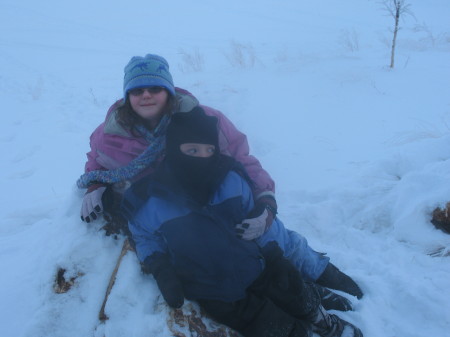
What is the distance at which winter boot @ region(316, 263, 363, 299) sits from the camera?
2.44 metres

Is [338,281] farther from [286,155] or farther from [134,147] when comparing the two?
[286,155]

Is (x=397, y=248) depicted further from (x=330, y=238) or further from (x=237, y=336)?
(x=237, y=336)

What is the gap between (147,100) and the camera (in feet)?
7.74

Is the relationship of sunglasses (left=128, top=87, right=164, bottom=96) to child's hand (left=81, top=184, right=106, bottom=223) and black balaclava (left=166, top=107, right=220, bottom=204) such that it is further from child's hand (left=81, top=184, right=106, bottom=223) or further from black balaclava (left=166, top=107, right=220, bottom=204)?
child's hand (left=81, top=184, right=106, bottom=223)

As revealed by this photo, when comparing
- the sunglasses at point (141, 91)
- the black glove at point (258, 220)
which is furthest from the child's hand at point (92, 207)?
the black glove at point (258, 220)

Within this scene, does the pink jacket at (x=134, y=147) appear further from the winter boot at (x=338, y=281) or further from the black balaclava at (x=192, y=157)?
the winter boot at (x=338, y=281)

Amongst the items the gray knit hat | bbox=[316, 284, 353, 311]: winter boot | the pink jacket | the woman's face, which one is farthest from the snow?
the gray knit hat

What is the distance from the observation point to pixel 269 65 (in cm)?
711

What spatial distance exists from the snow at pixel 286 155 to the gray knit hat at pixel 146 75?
94cm

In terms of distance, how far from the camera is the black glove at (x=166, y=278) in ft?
6.20

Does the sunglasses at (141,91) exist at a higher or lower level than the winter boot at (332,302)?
higher

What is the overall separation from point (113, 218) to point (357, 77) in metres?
4.95

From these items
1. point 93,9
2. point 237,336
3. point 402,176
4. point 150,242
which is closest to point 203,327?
point 237,336

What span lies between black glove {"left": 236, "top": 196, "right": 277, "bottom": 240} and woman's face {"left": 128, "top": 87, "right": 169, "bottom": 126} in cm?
93
